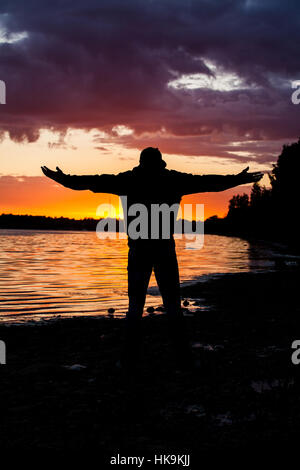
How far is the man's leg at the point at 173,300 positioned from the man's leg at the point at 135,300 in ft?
0.57

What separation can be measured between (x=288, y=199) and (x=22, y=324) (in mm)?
62912

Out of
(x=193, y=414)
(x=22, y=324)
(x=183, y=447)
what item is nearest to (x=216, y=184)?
(x=193, y=414)

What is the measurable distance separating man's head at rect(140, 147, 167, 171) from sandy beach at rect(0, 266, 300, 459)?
8.87 feet

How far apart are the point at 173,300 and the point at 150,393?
1.31m

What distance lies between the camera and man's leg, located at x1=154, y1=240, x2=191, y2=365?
20.6ft

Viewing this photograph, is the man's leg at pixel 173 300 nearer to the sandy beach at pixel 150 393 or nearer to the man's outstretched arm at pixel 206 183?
the sandy beach at pixel 150 393

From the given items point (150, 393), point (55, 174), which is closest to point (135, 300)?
point (150, 393)

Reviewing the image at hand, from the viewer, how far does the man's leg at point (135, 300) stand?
6.23m

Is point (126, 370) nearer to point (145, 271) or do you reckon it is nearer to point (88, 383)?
point (88, 383)

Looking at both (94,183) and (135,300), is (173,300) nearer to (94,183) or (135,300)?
(135,300)

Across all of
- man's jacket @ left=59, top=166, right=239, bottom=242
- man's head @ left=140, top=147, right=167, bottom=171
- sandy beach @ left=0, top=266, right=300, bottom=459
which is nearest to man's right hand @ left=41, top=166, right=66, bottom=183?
man's jacket @ left=59, top=166, right=239, bottom=242

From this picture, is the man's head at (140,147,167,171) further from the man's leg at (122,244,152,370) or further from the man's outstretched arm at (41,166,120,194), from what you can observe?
the man's leg at (122,244,152,370)

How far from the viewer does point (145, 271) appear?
20.6 ft

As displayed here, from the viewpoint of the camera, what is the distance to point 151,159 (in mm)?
6105
